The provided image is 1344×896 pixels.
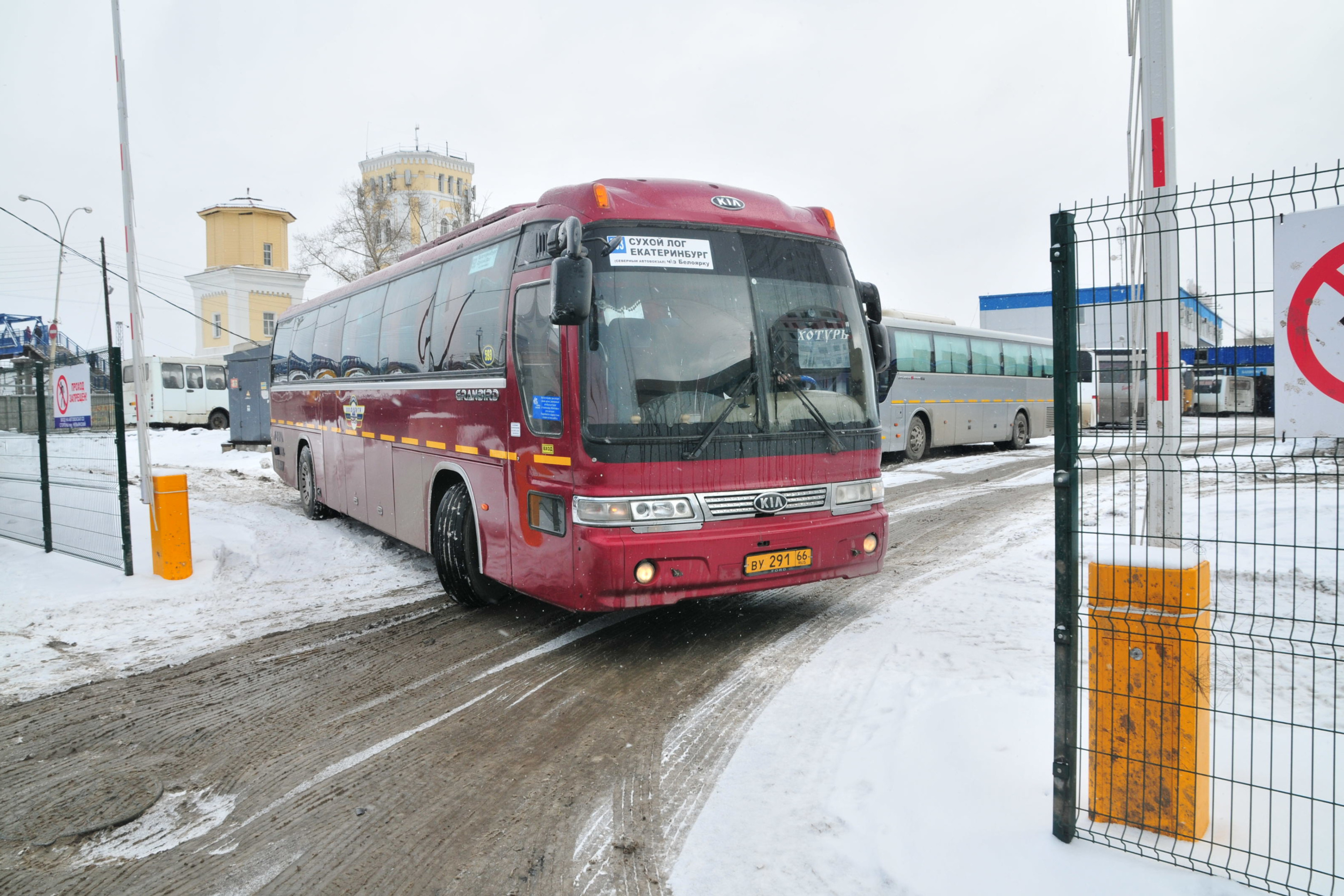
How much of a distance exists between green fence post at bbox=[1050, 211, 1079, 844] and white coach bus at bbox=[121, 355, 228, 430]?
1401 inches

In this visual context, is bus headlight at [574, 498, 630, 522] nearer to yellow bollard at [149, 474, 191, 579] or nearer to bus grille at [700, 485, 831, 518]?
bus grille at [700, 485, 831, 518]

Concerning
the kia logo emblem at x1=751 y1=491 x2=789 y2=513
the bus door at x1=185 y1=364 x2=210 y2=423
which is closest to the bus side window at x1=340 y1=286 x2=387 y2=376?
the kia logo emblem at x1=751 y1=491 x2=789 y2=513

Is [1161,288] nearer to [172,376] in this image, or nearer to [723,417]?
[723,417]

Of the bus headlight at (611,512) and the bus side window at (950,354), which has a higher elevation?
the bus side window at (950,354)

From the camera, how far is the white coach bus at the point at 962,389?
64.0ft

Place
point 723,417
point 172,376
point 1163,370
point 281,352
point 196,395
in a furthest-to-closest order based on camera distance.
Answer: point 196,395 < point 172,376 < point 281,352 < point 723,417 < point 1163,370

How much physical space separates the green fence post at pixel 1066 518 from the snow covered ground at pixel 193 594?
569cm

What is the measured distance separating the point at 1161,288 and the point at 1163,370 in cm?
41

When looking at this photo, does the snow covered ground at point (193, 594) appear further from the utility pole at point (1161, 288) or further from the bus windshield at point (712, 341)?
the utility pole at point (1161, 288)

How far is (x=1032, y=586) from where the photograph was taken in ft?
23.6

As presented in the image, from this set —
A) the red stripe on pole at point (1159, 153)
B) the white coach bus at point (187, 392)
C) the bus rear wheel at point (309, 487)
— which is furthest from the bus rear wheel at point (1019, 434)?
the white coach bus at point (187, 392)

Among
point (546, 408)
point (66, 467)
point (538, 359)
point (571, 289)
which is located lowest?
point (66, 467)

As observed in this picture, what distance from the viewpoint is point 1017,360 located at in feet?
78.0

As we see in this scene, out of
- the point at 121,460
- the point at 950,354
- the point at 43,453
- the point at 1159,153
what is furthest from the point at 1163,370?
the point at 950,354
